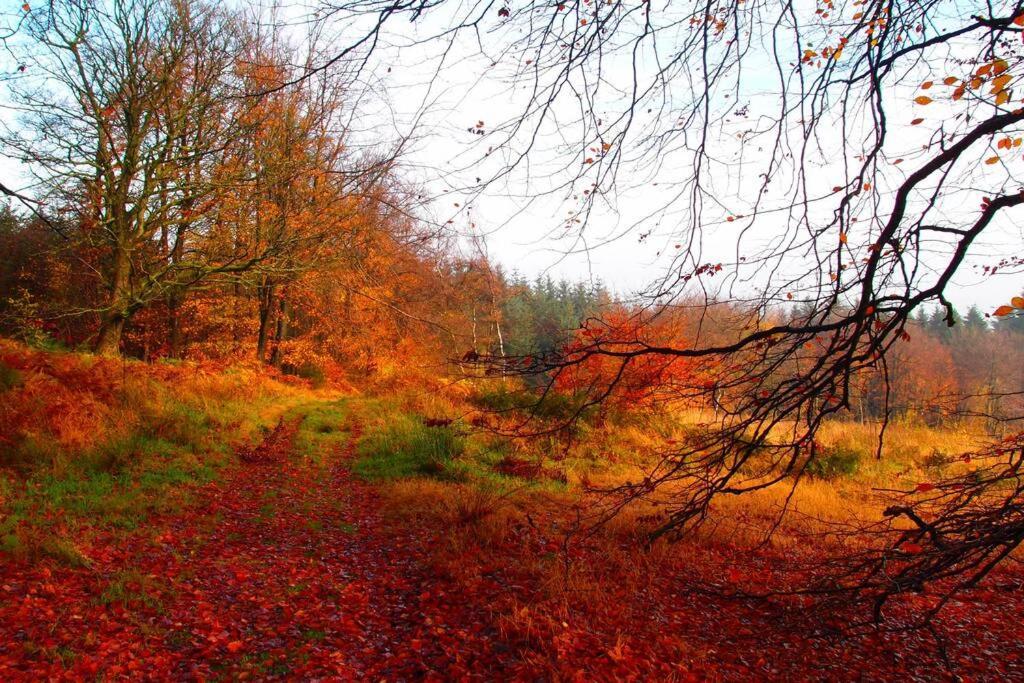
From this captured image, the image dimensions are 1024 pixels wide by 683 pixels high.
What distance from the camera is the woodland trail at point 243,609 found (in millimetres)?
3662

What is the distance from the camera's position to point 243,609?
4.47m

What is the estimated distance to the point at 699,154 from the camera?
9.22 ft

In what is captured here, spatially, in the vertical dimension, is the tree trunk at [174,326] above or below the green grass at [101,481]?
above

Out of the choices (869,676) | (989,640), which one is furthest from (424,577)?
(989,640)

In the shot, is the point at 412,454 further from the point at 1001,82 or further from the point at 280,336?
the point at 280,336

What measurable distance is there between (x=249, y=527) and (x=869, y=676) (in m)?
5.95

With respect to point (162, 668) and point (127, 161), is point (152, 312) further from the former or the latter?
point (162, 668)

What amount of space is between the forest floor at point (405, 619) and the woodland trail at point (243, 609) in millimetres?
16

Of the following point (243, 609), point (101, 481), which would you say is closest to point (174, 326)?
point (101, 481)

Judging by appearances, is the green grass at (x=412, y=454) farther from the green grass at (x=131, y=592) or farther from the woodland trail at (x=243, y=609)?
the green grass at (x=131, y=592)

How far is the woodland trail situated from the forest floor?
2cm

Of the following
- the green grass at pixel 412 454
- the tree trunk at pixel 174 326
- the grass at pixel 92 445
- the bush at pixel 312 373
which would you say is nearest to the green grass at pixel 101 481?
the grass at pixel 92 445

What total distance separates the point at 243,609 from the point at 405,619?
1.31 metres

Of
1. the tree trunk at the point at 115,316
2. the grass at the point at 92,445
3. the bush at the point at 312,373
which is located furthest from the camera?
the bush at the point at 312,373
